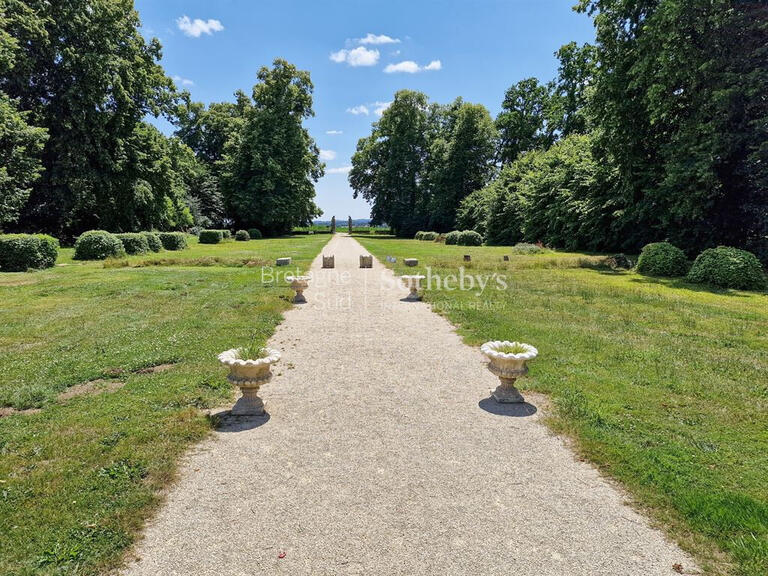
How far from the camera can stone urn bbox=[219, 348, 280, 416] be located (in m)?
4.65

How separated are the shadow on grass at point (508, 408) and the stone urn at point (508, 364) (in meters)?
0.06

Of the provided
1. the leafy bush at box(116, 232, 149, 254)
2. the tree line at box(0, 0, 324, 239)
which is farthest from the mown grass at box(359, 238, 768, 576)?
the tree line at box(0, 0, 324, 239)

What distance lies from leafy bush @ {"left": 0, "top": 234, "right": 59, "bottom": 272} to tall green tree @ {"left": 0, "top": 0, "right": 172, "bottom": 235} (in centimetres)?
882

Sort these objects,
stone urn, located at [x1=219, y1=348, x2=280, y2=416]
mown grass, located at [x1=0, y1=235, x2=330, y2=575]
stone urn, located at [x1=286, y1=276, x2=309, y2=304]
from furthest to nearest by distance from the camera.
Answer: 1. stone urn, located at [x1=286, y1=276, x2=309, y2=304]
2. stone urn, located at [x1=219, y1=348, x2=280, y2=416]
3. mown grass, located at [x1=0, y1=235, x2=330, y2=575]

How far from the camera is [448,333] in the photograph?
828cm

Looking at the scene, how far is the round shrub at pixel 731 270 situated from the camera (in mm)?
13109

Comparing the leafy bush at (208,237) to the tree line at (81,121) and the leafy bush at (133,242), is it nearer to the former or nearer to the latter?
the tree line at (81,121)

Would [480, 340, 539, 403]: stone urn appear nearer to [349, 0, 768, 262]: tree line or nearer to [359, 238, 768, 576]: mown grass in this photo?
[359, 238, 768, 576]: mown grass

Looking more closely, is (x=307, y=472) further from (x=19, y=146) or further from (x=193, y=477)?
(x=19, y=146)

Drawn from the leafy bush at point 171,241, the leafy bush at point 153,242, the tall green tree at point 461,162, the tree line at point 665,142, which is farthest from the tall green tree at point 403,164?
the leafy bush at point 153,242

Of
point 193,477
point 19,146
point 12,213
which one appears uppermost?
point 19,146

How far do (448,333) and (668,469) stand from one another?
4.84 meters

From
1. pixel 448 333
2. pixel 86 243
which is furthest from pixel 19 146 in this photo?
pixel 448 333

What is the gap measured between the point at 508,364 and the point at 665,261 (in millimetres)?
14468
